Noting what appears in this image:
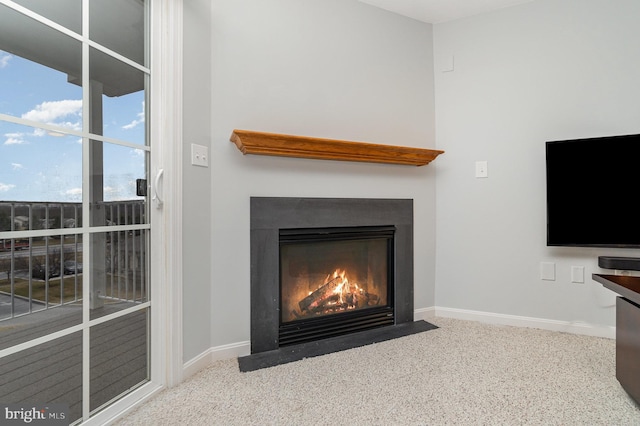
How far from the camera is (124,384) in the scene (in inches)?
56.1

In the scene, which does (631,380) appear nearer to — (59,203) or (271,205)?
(271,205)

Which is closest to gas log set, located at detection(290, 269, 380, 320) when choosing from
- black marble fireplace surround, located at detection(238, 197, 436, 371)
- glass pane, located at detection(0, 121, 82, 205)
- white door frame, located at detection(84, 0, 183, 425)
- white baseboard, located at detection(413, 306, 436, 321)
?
black marble fireplace surround, located at detection(238, 197, 436, 371)

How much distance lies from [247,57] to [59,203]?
53.9 inches

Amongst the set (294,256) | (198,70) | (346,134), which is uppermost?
(198,70)

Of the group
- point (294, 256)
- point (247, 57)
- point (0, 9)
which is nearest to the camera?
point (0, 9)

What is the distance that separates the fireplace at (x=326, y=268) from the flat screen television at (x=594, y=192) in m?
1.01

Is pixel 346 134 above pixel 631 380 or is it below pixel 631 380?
above

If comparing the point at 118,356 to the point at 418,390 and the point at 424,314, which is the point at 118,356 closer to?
the point at 418,390

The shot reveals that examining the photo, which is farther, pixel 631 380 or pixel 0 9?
pixel 631 380

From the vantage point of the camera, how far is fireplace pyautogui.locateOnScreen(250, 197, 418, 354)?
6.67 feet

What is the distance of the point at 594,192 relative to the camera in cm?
211

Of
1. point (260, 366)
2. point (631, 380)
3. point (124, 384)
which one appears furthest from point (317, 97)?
point (631, 380)

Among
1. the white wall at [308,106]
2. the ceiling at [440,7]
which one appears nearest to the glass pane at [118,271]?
the white wall at [308,106]

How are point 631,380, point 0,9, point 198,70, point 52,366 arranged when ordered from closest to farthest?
point 0,9, point 52,366, point 631,380, point 198,70
